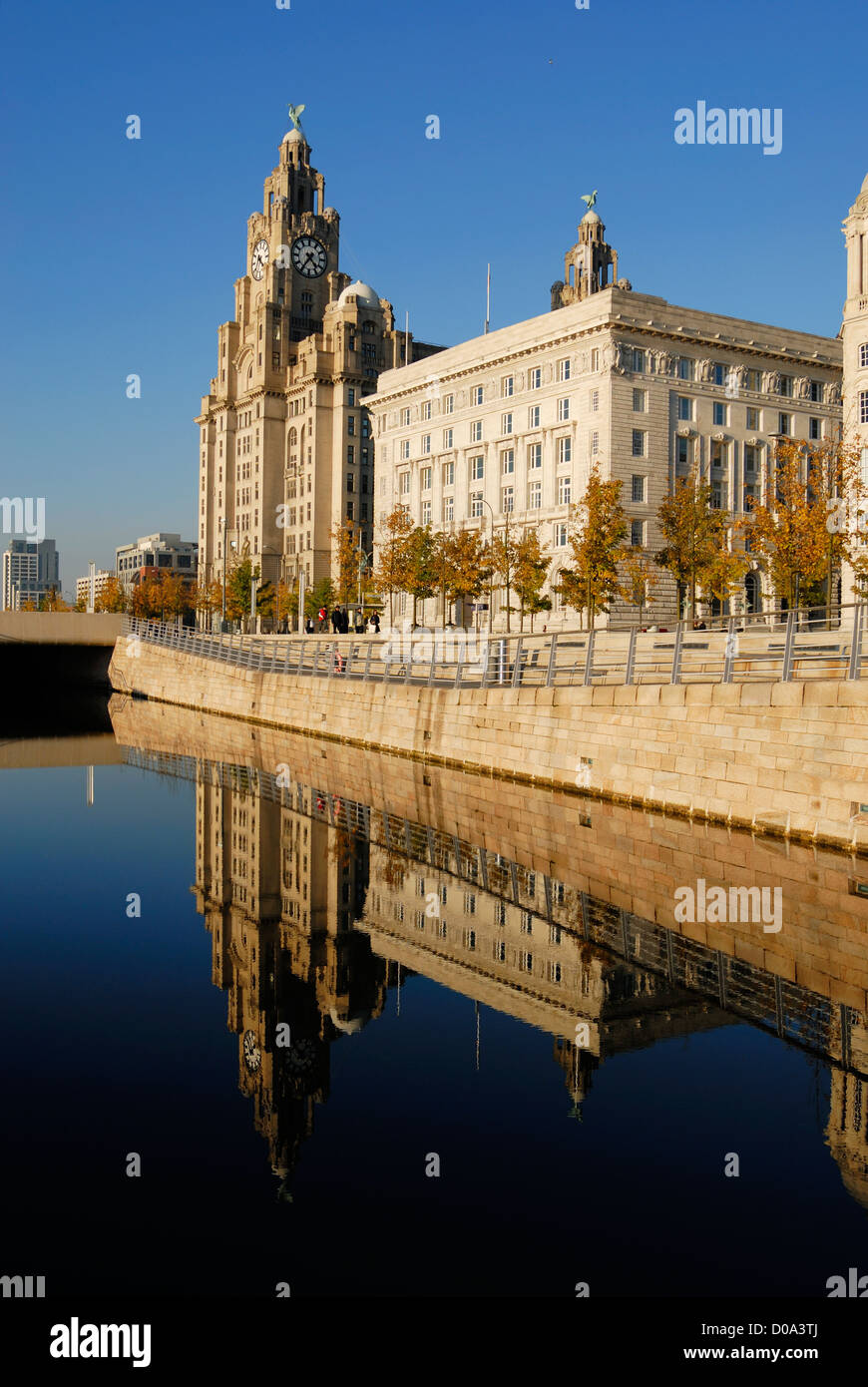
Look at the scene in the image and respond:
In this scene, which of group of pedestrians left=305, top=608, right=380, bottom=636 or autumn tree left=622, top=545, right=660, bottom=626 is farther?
autumn tree left=622, top=545, right=660, bottom=626

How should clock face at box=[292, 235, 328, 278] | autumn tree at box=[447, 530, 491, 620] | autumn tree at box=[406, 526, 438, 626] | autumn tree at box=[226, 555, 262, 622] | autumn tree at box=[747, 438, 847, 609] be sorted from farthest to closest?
clock face at box=[292, 235, 328, 278]
autumn tree at box=[226, 555, 262, 622]
autumn tree at box=[406, 526, 438, 626]
autumn tree at box=[447, 530, 491, 620]
autumn tree at box=[747, 438, 847, 609]

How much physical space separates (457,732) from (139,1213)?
2375 cm

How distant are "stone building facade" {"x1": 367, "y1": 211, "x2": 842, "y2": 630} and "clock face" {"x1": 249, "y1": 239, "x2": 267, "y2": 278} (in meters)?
53.4

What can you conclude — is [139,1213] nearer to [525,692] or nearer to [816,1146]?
[816,1146]

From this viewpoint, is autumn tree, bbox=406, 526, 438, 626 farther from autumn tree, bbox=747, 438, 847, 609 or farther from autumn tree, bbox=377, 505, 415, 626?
autumn tree, bbox=747, 438, 847, 609

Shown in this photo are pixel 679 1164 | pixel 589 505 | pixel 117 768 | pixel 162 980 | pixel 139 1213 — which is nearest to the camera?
pixel 139 1213

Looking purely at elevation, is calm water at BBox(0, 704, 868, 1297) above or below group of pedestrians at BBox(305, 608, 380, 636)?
below

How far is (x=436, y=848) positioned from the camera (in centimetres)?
1906

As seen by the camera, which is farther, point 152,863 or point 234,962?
point 152,863

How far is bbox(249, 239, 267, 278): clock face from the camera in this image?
128 metres

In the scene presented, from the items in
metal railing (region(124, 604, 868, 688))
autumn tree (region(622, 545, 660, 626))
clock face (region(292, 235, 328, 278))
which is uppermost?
clock face (region(292, 235, 328, 278))

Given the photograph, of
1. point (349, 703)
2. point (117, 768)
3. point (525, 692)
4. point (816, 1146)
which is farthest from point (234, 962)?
point (349, 703)

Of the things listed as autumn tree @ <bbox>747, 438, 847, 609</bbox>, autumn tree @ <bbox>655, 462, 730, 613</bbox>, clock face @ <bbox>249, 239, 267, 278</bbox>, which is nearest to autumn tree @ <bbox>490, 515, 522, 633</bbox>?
autumn tree @ <bbox>655, 462, 730, 613</bbox>

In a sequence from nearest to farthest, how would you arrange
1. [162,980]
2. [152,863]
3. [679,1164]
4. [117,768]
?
[679,1164] → [162,980] → [152,863] → [117,768]
